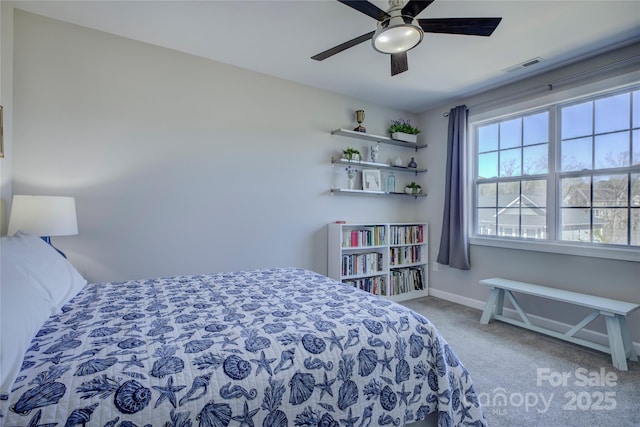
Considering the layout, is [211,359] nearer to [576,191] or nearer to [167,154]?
[167,154]

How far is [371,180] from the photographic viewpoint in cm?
386

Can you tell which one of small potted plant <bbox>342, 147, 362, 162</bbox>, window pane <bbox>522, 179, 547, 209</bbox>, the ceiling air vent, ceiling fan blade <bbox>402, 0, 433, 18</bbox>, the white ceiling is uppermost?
the white ceiling

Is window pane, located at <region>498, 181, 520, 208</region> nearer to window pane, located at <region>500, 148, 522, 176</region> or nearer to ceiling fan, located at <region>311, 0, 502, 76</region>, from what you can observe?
window pane, located at <region>500, 148, 522, 176</region>

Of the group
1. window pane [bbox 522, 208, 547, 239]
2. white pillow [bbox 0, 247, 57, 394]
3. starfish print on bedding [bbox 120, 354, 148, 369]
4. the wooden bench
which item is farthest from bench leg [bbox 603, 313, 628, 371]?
white pillow [bbox 0, 247, 57, 394]

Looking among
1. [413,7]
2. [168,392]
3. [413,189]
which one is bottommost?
[168,392]

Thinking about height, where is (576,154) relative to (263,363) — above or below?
above

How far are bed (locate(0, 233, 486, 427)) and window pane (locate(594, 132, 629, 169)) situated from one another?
2591 mm

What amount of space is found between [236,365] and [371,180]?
314 cm

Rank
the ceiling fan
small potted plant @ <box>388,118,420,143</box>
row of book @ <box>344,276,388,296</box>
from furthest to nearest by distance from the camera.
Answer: small potted plant @ <box>388,118,420,143</box> → row of book @ <box>344,276,388,296</box> → the ceiling fan

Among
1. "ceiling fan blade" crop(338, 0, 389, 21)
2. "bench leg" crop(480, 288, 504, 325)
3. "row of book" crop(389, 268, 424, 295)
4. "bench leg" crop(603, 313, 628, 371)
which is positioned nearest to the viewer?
"ceiling fan blade" crop(338, 0, 389, 21)

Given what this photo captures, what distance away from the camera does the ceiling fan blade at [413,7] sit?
63.2 inches

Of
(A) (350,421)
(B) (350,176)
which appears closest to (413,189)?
(B) (350,176)

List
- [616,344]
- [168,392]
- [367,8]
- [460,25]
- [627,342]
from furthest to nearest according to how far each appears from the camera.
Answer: [627,342]
[616,344]
[460,25]
[367,8]
[168,392]

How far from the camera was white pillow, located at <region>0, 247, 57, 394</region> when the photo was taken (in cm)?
83
